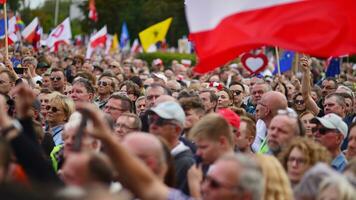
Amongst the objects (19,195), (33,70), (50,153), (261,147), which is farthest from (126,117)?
(33,70)

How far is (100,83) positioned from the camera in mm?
14188

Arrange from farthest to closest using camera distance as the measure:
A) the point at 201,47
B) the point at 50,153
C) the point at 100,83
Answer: the point at 100,83
the point at 50,153
the point at 201,47

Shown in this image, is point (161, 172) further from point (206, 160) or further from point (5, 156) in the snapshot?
point (5, 156)

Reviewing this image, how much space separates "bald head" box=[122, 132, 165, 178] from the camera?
5.94m

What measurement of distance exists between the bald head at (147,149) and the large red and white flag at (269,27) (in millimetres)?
1394

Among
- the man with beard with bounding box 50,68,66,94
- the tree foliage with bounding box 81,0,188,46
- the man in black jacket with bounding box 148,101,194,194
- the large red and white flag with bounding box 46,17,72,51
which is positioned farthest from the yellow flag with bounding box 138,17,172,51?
the tree foliage with bounding box 81,0,188,46

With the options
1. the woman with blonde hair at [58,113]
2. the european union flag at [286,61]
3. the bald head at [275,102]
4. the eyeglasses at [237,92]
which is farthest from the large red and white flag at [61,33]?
the bald head at [275,102]

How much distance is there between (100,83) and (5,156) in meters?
9.71

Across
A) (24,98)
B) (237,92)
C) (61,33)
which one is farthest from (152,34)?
(24,98)

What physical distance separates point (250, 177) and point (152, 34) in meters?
26.3

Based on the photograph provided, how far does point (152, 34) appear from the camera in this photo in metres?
31.6

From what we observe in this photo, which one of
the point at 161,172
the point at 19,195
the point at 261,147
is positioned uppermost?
the point at 19,195

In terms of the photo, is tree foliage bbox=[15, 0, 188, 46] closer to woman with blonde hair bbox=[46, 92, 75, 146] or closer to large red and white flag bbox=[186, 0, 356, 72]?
woman with blonde hair bbox=[46, 92, 75, 146]

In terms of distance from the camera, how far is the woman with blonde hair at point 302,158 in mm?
6996
